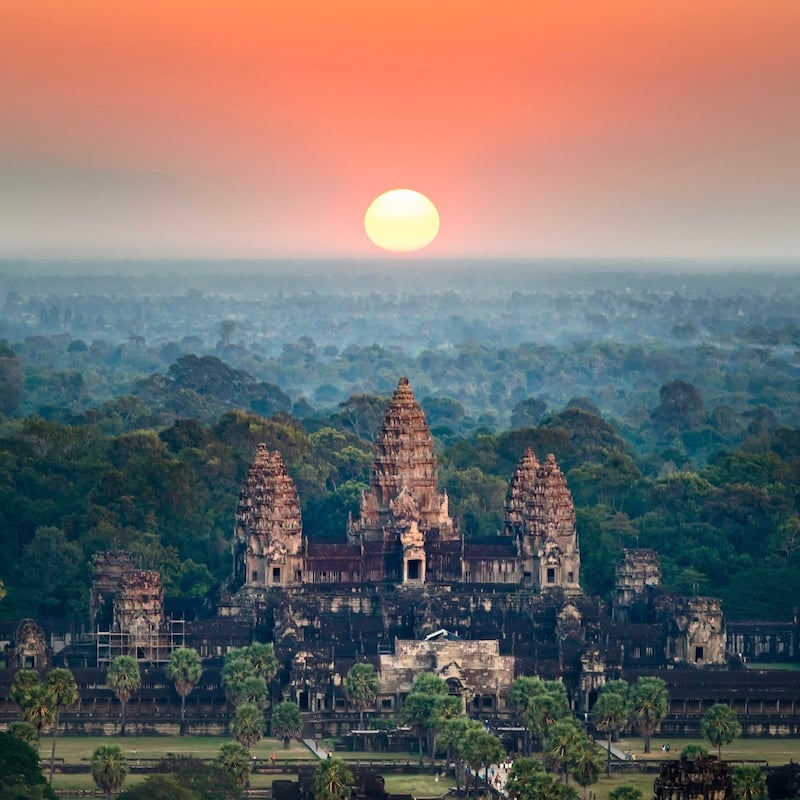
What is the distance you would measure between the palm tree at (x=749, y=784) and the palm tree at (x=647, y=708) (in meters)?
16.0

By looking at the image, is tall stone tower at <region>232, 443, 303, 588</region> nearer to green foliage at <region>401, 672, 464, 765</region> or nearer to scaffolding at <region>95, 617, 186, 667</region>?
scaffolding at <region>95, 617, 186, 667</region>

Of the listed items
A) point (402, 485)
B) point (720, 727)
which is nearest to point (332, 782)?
point (720, 727)

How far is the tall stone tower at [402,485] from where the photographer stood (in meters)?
126

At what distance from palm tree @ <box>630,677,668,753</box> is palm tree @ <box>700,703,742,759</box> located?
6.06 ft

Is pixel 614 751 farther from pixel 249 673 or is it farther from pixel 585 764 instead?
pixel 249 673

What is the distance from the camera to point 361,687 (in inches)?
4141

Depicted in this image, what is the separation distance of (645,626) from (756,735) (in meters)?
11.6

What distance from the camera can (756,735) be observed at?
10444 centimetres

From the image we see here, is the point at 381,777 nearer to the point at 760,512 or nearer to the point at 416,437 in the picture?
the point at 416,437

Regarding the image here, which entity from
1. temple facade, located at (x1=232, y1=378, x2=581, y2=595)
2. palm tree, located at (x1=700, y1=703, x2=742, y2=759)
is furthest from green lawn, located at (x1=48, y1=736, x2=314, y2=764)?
temple facade, located at (x1=232, y1=378, x2=581, y2=595)

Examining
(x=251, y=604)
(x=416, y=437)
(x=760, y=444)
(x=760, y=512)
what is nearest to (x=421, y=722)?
(x=251, y=604)

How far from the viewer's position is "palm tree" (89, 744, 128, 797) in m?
91.1

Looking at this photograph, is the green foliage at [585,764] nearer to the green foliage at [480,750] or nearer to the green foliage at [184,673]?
the green foliage at [480,750]

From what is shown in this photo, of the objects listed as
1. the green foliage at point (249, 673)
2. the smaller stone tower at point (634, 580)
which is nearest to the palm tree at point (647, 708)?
the green foliage at point (249, 673)
